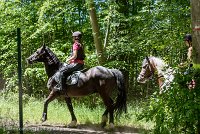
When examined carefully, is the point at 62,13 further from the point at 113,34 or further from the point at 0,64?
the point at 0,64

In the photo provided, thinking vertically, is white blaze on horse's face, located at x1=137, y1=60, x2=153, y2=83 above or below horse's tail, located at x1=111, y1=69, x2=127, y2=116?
above

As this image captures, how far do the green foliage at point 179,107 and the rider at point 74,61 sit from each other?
4900 millimetres

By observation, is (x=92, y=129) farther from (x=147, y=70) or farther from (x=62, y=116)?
(x=147, y=70)

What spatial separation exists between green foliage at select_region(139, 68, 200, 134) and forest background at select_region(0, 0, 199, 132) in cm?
Answer: 564

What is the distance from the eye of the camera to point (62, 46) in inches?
603

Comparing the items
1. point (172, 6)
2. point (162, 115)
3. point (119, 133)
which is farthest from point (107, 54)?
point (162, 115)

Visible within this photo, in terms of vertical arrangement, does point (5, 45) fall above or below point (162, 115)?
above

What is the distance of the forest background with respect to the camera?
11.4m

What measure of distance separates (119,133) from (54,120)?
7.76 ft

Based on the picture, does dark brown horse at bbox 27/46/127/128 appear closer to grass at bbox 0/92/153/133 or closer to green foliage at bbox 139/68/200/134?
grass at bbox 0/92/153/133

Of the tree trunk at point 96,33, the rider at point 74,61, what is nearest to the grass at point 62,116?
the rider at point 74,61

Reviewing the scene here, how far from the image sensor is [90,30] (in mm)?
15727

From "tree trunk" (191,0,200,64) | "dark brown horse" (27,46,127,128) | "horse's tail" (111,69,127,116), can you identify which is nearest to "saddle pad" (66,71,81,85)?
"dark brown horse" (27,46,127,128)

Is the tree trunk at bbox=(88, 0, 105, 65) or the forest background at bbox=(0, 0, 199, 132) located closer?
the forest background at bbox=(0, 0, 199, 132)
